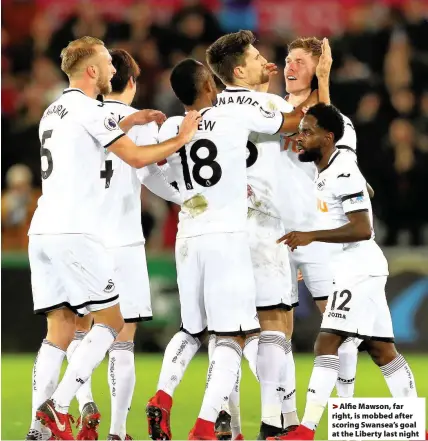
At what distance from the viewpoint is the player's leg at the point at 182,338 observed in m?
6.84

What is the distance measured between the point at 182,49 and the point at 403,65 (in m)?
3.03

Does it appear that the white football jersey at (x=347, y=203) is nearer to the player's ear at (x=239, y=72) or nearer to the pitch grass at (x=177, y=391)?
the player's ear at (x=239, y=72)

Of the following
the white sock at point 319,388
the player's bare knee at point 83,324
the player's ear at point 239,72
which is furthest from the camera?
the player's bare knee at point 83,324

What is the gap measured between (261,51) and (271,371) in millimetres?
8152

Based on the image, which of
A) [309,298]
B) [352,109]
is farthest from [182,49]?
[309,298]

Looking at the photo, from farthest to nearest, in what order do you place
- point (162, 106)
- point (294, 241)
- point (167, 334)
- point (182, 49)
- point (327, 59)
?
point (182, 49) → point (162, 106) → point (167, 334) → point (327, 59) → point (294, 241)

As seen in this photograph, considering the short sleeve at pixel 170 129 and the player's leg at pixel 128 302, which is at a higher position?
the short sleeve at pixel 170 129

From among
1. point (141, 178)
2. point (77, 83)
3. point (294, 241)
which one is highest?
point (77, 83)

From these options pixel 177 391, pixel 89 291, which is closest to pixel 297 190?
pixel 89 291

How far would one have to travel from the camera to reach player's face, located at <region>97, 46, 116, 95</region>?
279 inches

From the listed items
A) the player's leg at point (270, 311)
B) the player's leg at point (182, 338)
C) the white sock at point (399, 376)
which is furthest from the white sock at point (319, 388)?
the player's leg at point (182, 338)

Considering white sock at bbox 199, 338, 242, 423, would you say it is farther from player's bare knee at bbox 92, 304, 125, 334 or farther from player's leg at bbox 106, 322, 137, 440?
player's leg at bbox 106, 322, 137, 440

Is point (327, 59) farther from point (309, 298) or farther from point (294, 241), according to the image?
point (309, 298)

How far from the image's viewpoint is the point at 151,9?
53.6 feet
